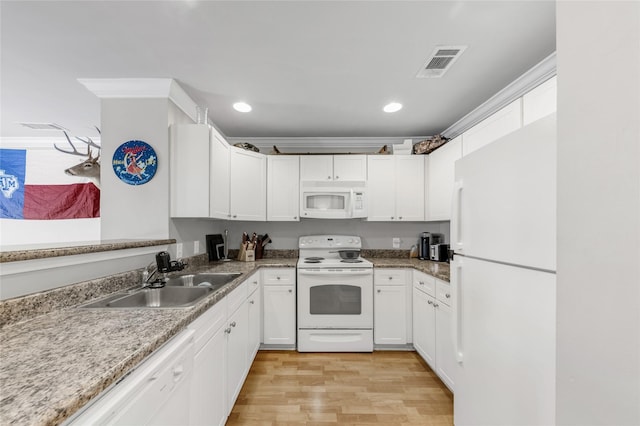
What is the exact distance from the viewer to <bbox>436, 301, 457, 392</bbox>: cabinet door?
2.09 m

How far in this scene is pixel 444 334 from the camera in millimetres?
2201

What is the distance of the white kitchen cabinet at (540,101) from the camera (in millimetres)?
1555

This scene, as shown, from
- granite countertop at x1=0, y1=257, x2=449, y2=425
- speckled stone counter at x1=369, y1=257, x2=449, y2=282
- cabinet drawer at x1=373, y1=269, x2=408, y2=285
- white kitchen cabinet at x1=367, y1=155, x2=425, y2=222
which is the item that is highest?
white kitchen cabinet at x1=367, y1=155, x2=425, y2=222

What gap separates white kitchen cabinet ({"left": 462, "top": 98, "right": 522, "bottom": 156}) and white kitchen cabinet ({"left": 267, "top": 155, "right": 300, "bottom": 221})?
1819 millimetres

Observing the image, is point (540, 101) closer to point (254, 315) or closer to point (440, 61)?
point (440, 61)

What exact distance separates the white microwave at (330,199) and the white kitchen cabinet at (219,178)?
0.93 m

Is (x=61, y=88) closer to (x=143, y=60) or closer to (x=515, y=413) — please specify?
(x=143, y=60)

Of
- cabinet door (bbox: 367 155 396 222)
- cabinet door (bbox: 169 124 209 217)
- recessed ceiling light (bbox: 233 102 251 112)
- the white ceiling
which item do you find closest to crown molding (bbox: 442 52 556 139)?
the white ceiling

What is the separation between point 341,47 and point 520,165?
1280 mm

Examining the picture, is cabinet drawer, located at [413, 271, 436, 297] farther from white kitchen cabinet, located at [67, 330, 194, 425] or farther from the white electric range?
white kitchen cabinet, located at [67, 330, 194, 425]

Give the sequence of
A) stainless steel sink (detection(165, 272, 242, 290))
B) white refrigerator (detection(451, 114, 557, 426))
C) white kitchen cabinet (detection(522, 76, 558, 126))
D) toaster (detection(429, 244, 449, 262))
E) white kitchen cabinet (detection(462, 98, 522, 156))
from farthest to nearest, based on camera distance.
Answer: toaster (detection(429, 244, 449, 262)) → stainless steel sink (detection(165, 272, 242, 290)) → white kitchen cabinet (detection(462, 98, 522, 156)) → white kitchen cabinet (detection(522, 76, 558, 126)) → white refrigerator (detection(451, 114, 557, 426))

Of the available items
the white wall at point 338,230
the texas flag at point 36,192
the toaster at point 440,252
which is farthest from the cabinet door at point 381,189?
the texas flag at point 36,192

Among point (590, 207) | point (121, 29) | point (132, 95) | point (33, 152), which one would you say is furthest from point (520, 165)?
point (33, 152)

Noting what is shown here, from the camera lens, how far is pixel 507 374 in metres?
1.15
